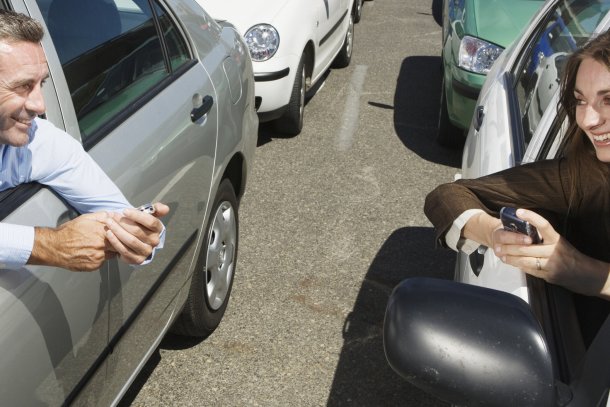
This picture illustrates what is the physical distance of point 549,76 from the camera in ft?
8.77

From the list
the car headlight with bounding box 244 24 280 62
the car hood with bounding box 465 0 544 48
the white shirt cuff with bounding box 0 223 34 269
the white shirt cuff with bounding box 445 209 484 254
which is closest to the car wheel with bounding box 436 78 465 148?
the car hood with bounding box 465 0 544 48

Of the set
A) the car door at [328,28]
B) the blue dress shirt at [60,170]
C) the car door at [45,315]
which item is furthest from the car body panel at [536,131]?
the car door at [328,28]

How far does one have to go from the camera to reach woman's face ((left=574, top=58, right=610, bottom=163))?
63.2 inches

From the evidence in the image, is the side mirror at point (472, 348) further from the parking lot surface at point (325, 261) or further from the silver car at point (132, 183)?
the parking lot surface at point (325, 261)

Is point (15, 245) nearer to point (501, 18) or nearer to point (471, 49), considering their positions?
point (471, 49)

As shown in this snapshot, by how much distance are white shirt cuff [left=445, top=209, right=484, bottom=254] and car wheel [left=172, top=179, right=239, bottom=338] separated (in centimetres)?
135

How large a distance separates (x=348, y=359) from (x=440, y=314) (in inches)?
78.6

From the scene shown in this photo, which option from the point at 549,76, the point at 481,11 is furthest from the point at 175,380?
the point at 481,11

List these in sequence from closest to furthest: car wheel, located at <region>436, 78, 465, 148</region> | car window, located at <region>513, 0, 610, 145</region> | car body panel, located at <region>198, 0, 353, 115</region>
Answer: car window, located at <region>513, 0, 610, 145</region>, car body panel, located at <region>198, 0, 353, 115</region>, car wheel, located at <region>436, 78, 465, 148</region>

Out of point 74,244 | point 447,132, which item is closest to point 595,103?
point 74,244

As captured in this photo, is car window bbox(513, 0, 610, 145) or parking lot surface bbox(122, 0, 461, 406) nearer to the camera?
car window bbox(513, 0, 610, 145)

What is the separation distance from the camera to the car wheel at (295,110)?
5.44 m

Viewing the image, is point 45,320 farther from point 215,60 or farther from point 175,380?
point 215,60

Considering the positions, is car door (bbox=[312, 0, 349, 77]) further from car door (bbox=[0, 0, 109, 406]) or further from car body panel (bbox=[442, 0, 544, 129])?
car door (bbox=[0, 0, 109, 406])
